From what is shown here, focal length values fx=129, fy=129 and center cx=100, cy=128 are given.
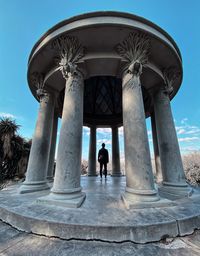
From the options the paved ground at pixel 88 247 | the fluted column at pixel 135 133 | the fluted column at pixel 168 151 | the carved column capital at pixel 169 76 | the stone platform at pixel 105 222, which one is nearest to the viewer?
the paved ground at pixel 88 247

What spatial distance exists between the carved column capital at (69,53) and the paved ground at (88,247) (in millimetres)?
5106

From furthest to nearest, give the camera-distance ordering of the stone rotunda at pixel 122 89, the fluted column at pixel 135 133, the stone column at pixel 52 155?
1. the stone column at pixel 52 155
2. the stone rotunda at pixel 122 89
3. the fluted column at pixel 135 133

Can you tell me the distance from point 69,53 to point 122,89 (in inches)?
102

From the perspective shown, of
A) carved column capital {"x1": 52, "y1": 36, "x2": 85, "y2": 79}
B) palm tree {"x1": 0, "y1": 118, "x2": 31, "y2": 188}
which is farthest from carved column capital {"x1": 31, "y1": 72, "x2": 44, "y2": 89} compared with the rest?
palm tree {"x1": 0, "y1": 118, "x2": 31, "y2": 188}

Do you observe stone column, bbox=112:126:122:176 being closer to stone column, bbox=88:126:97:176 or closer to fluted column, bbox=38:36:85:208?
stone column, bbox=88:126:97:176

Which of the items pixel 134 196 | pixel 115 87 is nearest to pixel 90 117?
pixel 115 87

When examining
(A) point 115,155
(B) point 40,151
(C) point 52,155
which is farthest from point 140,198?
(A) point 115,155

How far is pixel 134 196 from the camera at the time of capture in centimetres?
388

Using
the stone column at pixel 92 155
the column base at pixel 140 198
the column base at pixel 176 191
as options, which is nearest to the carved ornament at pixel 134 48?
the column base at pixel 140 198

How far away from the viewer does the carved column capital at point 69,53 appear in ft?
16.7

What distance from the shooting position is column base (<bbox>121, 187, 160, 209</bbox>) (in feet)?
11.9

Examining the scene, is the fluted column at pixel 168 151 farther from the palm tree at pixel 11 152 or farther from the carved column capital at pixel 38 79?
the palm tree at pixel 11 152

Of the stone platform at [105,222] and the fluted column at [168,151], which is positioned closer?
the stone platform at [105,222]

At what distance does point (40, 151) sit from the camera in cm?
637
